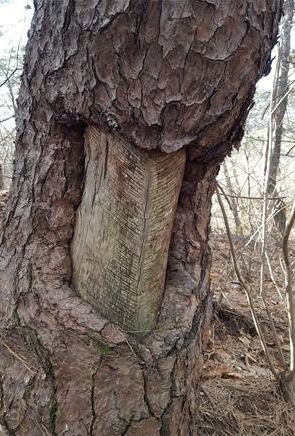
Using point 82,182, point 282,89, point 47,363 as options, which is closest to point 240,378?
point 47,363

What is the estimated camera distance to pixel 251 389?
237 cm

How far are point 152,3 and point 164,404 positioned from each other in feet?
4.17

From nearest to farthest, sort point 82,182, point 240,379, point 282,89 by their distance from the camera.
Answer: point 82,182 → point 240,379 → point 282,89

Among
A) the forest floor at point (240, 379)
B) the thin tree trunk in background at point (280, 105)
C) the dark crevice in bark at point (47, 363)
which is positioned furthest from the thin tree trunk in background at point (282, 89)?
the dark crevice in bark at point (47, 363)

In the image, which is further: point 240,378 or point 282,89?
point 282,89

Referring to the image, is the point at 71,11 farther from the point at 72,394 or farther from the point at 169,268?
the point at 72,394

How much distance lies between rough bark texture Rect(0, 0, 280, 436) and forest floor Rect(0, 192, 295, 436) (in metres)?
0.45

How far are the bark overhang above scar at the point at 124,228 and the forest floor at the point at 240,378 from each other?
88 cm

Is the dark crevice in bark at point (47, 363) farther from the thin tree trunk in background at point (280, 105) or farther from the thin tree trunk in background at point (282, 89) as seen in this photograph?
the thin tree trunk in background at point (282, 89)

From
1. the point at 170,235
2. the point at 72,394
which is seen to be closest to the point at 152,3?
the point at 170,235

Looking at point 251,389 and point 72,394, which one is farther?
point 251,389

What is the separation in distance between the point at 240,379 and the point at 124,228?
1.57 metres

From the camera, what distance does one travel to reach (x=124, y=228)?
144 cm

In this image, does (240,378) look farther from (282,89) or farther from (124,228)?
(282,89)
